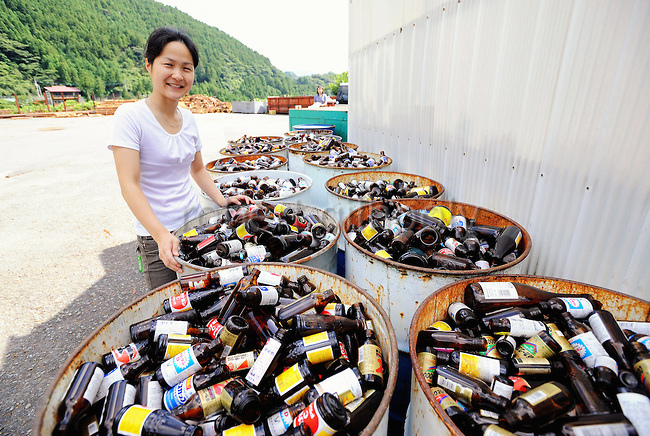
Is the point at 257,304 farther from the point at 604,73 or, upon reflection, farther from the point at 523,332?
the point at 604,73

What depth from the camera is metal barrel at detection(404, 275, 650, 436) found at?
1200 mm

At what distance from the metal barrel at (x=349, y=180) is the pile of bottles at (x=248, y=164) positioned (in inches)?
54.2

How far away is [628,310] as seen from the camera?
1683mm

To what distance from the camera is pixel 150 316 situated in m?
1.94

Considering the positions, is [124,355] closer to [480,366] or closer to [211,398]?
[211,398]

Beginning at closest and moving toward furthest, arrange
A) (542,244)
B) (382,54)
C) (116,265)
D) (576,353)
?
(576,353) → (542,244) → (116,265) → (382,54)

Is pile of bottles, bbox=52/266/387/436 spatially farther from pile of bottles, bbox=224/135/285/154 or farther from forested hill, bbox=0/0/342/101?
forested hill, bbox=0/0/342/101

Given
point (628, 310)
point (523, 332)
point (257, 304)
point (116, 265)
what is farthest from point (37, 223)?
point (628, 310)

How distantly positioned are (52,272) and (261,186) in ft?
12.0

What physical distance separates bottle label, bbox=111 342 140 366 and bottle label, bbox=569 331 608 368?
7.37ft

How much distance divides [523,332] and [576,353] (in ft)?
0.72

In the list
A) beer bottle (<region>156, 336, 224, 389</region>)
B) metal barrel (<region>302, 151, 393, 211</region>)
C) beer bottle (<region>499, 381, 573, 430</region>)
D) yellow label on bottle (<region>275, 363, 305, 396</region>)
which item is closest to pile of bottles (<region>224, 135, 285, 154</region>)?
metal barrel (<region>302, 151, 393, 211</region>)

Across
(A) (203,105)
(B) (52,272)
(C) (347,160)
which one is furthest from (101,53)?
(C) (347,160)

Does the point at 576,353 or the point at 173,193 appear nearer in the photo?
the point at 576,353
